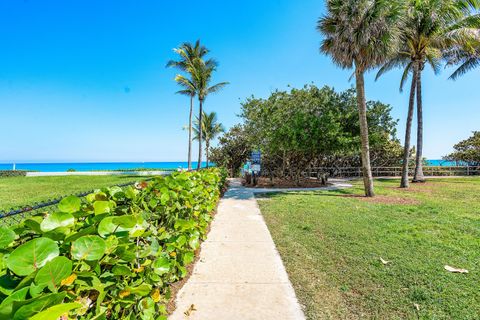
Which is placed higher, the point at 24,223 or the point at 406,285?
the point at 24,223

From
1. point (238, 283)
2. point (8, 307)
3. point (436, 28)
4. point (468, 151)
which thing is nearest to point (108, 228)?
point (8, 307)

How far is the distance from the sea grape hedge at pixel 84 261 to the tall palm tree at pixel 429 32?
13213 mm

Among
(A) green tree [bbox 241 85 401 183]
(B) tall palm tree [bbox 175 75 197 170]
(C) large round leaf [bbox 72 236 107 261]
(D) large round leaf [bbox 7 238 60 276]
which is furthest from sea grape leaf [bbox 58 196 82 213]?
(B) tall palm tree [bbox 175 75 197 170]

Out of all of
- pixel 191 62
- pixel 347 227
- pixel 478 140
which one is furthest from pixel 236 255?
pixel 478 140

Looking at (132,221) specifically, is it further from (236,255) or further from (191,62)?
(191,62)

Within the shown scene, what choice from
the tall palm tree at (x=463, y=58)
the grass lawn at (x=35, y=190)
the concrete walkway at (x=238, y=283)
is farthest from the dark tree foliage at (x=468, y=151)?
the grass lawn at (x=35, y=190)

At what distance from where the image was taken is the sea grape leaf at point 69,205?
140 centimetres

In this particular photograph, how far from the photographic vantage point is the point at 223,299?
2.89 meters

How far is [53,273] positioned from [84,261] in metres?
0.24

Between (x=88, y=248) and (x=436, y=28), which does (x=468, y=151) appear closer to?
(x=436, y=28)

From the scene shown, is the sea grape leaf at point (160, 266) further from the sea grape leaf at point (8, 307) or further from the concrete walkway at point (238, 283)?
the sea grape leaf at point (8, 307)

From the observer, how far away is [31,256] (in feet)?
2.90

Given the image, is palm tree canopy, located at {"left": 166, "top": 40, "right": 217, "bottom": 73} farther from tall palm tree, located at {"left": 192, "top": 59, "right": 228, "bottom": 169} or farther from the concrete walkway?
the concrete walkway

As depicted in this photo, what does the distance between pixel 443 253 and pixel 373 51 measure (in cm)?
726
